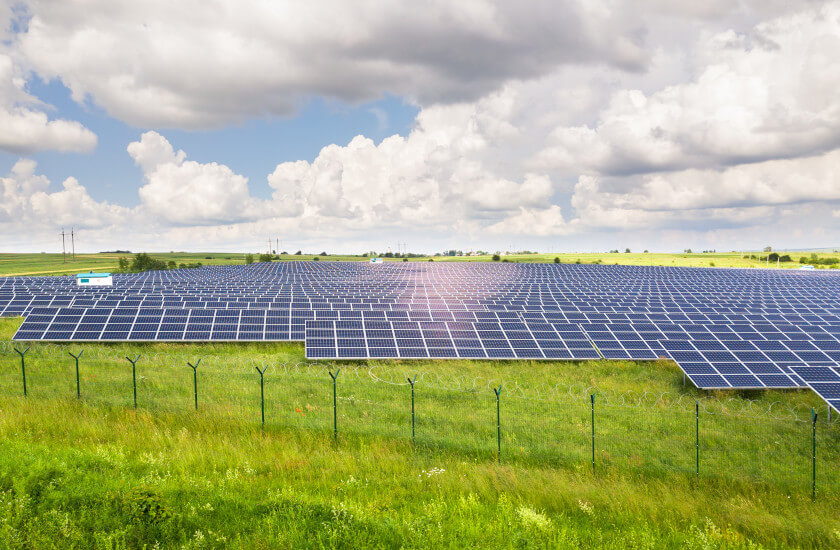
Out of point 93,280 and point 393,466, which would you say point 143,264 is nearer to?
point 93,280

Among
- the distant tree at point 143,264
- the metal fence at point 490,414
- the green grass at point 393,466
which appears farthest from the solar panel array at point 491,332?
the distant tree at point 143,264

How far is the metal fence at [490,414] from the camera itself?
1452 cm

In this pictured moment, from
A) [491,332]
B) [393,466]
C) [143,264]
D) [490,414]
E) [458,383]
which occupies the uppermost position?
A: [143,264]

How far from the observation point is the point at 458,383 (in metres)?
22.6

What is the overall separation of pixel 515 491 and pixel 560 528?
1.78m

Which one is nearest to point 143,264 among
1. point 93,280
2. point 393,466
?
point 93,280

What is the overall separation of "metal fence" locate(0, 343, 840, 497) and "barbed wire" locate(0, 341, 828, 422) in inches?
3.9

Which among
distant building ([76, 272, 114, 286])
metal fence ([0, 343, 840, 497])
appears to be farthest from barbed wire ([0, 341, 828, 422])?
distant building ([76, 272, 114, 286])

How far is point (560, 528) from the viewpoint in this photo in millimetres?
10383

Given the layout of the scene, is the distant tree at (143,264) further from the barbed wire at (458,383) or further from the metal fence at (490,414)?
the metal fence at (490,414)

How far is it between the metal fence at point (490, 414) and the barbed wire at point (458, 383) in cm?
10

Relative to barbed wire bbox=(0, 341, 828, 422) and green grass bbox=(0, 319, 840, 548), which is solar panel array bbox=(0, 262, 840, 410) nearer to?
barbed wire bbox=(0, 341, 828, 422)

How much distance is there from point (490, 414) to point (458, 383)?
4.31 m

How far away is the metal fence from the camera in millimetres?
14516
